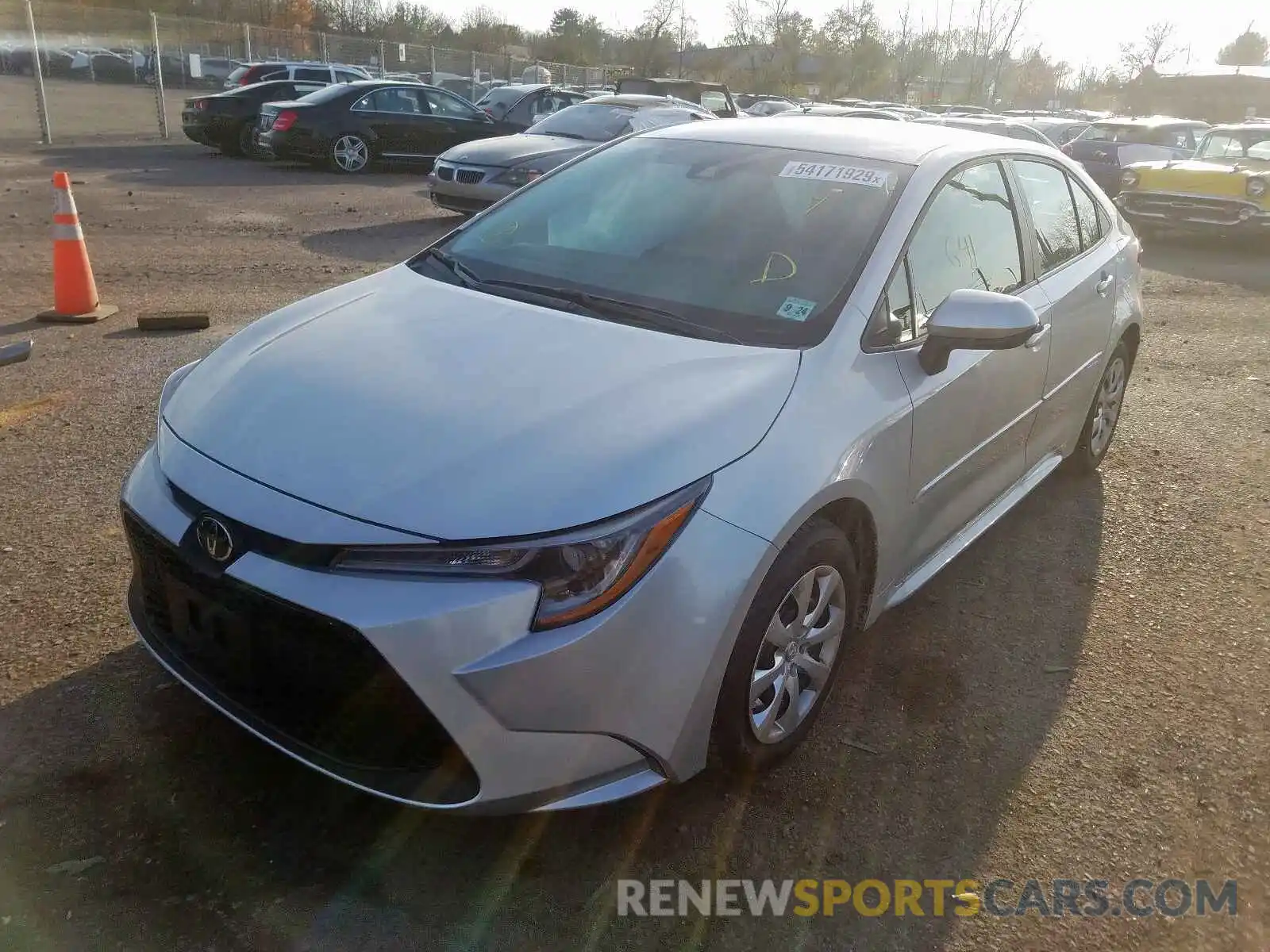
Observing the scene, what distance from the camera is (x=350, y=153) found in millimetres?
16281

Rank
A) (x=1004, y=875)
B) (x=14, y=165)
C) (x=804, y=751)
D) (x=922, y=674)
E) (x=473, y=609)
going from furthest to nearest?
(x=14, y=165)
(x=922, y=674)
(x=804, y=751)
(x=1004, y=875)
(x=473, y=609)

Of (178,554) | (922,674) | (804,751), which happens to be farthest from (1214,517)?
(178,554)

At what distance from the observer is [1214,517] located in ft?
15.6

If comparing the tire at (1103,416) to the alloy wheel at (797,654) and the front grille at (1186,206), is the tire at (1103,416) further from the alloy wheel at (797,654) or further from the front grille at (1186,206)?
the front grille at (1186,206)

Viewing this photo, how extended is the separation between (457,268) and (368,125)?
1423 centimetres

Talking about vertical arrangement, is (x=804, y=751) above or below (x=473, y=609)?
below

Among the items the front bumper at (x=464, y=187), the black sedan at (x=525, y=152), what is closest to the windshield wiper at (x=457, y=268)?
the black sedan at (x=525, y=152)

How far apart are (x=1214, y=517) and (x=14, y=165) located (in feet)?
54.6

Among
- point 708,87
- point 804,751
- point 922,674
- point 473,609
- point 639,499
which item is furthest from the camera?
point 708,87

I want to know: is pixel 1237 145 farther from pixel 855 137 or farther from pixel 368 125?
pixel 855 137

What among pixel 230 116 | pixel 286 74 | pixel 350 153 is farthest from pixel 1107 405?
pixel 286 74

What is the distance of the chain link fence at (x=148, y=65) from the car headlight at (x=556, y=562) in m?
19.1

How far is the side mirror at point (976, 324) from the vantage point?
9.58 feet

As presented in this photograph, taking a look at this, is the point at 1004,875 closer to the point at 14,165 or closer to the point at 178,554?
the point at 178,554
